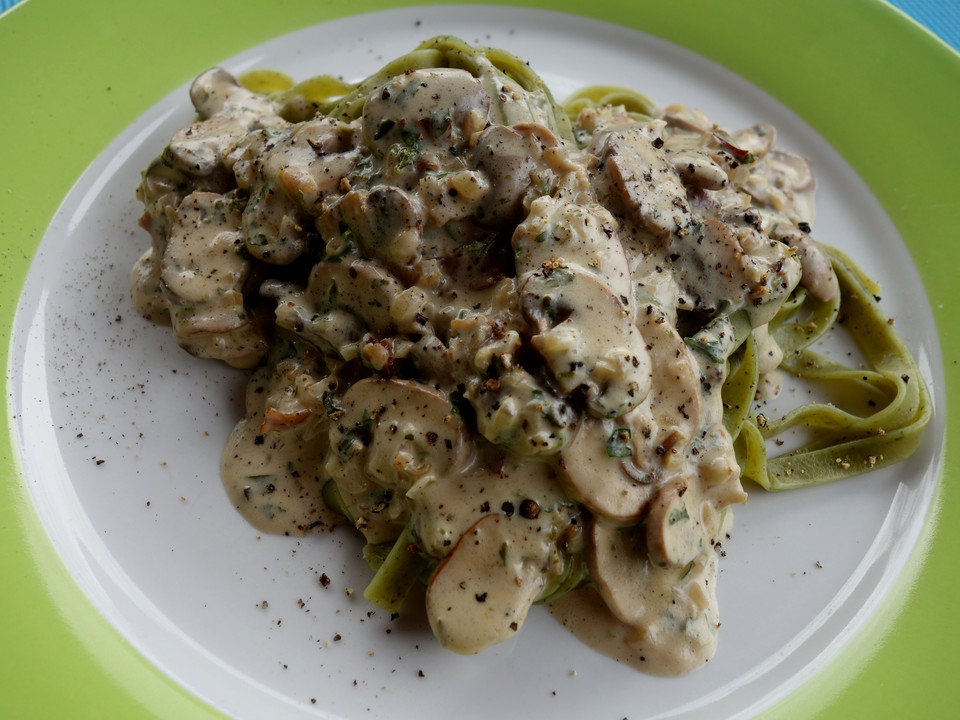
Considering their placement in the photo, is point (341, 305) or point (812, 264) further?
point (812, 264)

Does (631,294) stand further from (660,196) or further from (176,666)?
(176,666)

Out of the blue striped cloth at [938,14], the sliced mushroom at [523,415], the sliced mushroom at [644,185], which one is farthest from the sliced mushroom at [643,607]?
the blue striped cloth at [938,14]

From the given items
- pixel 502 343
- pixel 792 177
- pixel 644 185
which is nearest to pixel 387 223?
pixel 502 343

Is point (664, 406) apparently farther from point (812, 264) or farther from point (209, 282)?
point (209, 282)

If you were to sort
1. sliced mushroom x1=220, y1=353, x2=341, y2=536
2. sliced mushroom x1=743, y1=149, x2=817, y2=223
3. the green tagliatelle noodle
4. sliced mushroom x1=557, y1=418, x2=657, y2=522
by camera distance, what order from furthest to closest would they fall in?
1. sliced mushroom x1=743, y1=149, x2=817, y2=223
2. the green tagliatelle noodle
3. sliced mushroom x1=220, y1=353, x2=341, y2=536
4. sliced mushroom x1=557, y1=418, x2=657, y2=522

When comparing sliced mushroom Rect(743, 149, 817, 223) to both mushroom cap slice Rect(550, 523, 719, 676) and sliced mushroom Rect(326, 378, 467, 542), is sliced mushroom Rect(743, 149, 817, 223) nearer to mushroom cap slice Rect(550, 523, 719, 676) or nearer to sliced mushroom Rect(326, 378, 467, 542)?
mushroom cap slice Rect(550, 523, 719, 676)

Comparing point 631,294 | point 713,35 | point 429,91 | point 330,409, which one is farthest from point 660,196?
point 713,35

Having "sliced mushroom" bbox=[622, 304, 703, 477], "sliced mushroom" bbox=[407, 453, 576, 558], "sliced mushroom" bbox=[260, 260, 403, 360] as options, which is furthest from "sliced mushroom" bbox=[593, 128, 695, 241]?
"sliced mushroom" bbox=[407, 453, 576, 558]
